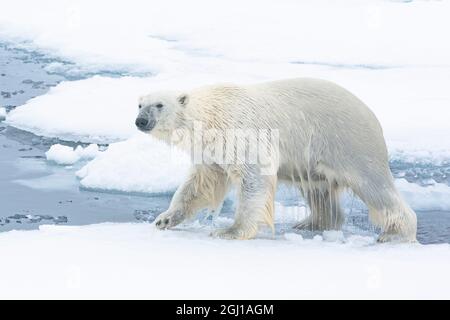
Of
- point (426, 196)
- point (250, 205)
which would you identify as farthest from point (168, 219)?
point (426, 196)

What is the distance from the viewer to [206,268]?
382 cm

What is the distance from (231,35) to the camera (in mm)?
12203

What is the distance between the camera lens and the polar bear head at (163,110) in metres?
4.99

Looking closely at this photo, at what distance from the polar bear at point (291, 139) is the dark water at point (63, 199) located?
53 centimetres

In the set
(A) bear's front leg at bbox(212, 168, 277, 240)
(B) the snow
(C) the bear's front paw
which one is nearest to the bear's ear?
(A) bear's front leg at bbox(212, 168, 277, 240)

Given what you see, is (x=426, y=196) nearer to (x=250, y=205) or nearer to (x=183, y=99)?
(x=250, y=205)

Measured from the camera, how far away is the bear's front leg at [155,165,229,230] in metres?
5.16

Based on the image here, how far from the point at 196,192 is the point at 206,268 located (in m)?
1.41

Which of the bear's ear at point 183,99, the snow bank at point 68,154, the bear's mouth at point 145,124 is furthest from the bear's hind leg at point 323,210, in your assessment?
the snow bank at point 68,154

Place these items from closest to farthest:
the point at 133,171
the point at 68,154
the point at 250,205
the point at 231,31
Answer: the point at 250,205 < the point at 133,171 < the point at 68,154 < the point at 231,31

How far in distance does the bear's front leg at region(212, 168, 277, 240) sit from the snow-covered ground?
0.10 meters

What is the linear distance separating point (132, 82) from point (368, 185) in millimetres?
4980

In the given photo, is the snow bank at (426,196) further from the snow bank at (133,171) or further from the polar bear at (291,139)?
the snow bank at (133,171)

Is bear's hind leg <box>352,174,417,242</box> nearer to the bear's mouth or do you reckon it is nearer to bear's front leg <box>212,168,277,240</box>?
bear's front leg <box>212,168,277,240</box>
